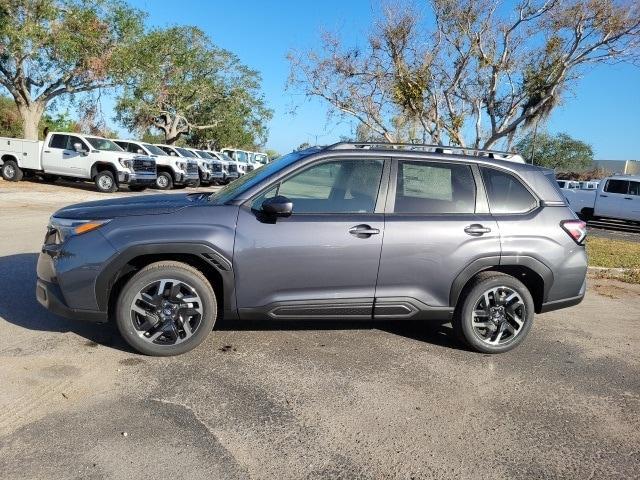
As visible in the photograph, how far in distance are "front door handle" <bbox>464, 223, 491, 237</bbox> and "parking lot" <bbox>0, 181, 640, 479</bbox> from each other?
1.06 meters

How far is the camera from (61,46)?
20.9 metres

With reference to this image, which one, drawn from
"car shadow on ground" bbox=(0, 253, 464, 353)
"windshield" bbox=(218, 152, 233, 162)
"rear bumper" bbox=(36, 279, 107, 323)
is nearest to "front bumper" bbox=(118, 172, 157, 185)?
"windshield" bbox=(218, 152, 233, 162)

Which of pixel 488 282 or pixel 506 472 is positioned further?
pixel 488 282

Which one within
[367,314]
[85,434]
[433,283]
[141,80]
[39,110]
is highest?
[141,80]

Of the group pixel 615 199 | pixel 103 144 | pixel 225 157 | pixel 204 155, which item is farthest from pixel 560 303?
pixel 225 157

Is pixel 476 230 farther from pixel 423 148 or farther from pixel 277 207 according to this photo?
pixel 277 207

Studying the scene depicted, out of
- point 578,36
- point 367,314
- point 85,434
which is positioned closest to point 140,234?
point 85,434

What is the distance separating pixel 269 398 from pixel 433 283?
1.69 meters

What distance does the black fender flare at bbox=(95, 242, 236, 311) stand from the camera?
403 cm

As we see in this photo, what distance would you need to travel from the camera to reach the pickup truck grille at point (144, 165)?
19.9 meters

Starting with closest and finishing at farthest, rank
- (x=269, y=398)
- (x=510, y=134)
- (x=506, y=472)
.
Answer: (x=506, y=472)
(x=269, y=398)
(x=510, y=134)

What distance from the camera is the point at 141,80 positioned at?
28250 millimetres

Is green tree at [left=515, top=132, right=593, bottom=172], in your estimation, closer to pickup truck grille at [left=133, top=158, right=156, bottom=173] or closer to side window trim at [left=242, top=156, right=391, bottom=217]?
pickup truck grille at [left=133, top=158, right=156, bottom=173]

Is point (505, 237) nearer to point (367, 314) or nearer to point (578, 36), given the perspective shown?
point (367, 314)
